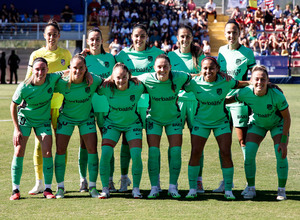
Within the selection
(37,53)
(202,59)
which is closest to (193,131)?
(202,59)

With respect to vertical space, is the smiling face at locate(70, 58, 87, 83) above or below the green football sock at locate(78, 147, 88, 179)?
above

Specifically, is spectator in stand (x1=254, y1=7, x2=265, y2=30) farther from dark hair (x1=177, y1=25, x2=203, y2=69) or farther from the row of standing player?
dark hair (x1=177, y1=25, x2=203, y2=69)

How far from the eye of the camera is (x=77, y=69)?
20.9 feet

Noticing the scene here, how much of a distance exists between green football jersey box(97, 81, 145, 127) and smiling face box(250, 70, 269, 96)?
147cm

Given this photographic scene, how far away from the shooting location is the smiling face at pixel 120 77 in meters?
6.38

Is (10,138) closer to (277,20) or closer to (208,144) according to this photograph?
(208,144)

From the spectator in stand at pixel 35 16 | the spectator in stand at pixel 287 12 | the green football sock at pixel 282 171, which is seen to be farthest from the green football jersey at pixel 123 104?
the spectator in stand at pixel 287 12

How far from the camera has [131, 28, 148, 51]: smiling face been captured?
692 centimetres

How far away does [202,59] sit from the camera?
690 cm

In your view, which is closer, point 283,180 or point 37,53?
point 283,180

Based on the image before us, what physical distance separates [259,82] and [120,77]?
176 cm

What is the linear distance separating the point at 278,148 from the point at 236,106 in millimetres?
940

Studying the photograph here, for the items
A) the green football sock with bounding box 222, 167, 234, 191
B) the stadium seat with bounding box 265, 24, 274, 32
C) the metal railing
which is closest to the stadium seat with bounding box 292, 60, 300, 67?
the stadium seat with bounding box 265, 24, 274, 32

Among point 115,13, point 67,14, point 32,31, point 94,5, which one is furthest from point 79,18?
point 32,31
